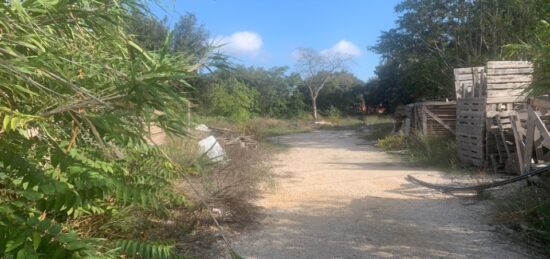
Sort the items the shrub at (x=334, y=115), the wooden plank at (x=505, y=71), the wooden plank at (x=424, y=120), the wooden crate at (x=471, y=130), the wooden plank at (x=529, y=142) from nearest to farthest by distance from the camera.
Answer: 1. the wooden plank at (x=529, y=142)
2. the wooden plank at (x=505, y=71)
3. the wooden crate at (x=471, y=130)
4. the wooden plank at (x=424, y=120)
5. the shrub at (x=334, y=115)

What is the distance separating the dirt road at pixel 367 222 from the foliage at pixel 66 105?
3.40m

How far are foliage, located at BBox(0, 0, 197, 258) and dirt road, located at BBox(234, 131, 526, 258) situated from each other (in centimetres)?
340

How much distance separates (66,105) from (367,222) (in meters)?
5.45

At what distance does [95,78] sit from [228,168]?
15.4ft

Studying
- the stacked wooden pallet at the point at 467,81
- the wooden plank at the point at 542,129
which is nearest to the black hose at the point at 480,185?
the wooden plank at the point at 542,129

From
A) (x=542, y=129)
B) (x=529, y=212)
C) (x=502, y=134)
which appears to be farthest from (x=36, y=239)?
(x=502, y=134)

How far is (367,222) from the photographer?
21.7 feet

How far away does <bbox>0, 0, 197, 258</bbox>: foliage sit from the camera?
5.53 feet

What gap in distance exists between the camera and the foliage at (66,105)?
169 centimetres

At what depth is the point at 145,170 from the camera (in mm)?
3639

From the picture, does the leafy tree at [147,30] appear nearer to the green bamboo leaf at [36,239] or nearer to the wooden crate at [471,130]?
the green bamboo leaf at [36,239]

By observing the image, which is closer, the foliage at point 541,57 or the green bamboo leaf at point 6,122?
the green bamboo leaf at point 6,122

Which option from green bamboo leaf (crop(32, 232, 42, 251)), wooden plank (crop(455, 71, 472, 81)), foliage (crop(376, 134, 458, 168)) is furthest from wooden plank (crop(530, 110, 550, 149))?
green bamboo leaf (crop(32, 232, 42, 251))

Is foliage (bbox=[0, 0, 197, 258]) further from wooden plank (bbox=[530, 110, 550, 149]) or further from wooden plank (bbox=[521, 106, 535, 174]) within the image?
wooden plank (bbox=[521, 106, 535, 174])
